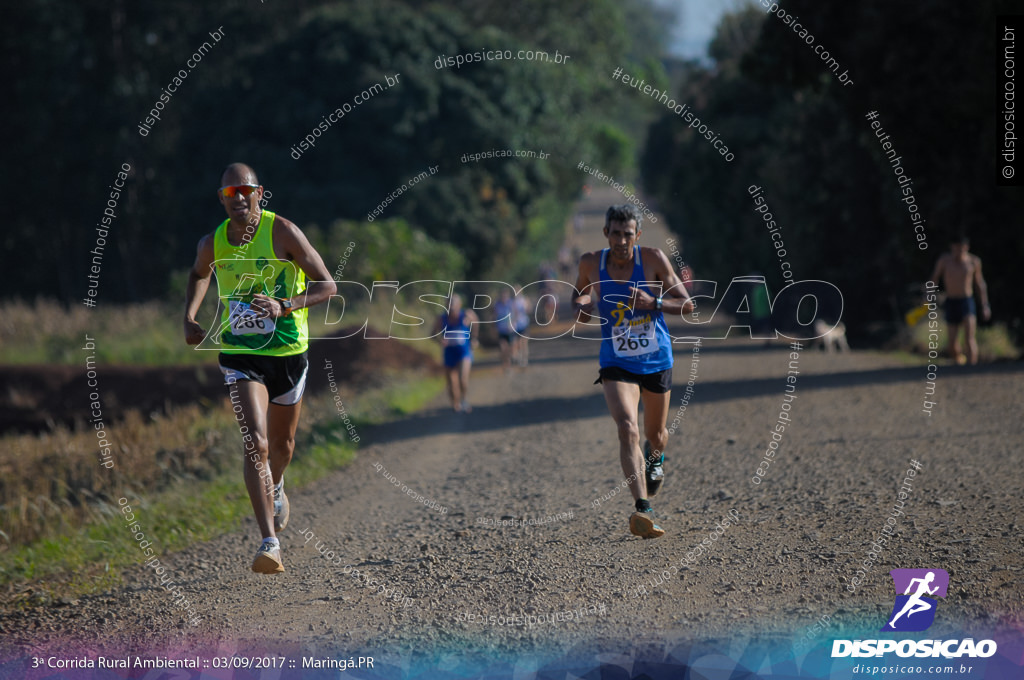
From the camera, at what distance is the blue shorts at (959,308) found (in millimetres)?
14602

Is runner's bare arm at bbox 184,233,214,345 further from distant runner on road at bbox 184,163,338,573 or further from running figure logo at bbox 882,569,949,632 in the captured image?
running figure logo at bbox 882,569,949,632

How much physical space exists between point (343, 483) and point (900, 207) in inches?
472

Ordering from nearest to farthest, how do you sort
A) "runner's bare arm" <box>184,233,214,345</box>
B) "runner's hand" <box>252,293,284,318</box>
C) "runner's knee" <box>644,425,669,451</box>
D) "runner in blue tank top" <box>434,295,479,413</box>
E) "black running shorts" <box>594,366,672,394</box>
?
1. "runner's hand" <box>252,293,284,318</box>
2. "runner's bare arm" <box>184,233,214,345</box>
3. "black running shorts" <box>594,366,672,394</box>
4. "runner's knee" <box>644,425,669,451</box>
5. "runner in blue tank top" <box>434,295,479,413</box>

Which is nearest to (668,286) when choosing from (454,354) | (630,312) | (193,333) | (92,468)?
(630,312)

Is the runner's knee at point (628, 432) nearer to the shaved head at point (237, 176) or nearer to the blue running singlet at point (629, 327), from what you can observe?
the blue running singlet at point (629, 327)

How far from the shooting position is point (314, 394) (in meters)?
19.6

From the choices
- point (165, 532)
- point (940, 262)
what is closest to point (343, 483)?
point (165, 532)

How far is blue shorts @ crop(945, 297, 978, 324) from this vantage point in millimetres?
14602

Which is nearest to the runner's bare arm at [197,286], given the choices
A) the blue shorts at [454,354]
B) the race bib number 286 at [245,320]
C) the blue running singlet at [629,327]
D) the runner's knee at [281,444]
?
the race bib number 286 at [245,320]

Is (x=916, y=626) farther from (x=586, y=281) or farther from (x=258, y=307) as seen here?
(x=258, y=307)

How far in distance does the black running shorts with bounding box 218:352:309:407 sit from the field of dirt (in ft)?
3.55

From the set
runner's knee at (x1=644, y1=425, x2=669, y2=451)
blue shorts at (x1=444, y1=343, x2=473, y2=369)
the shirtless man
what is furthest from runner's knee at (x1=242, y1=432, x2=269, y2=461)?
the shirtless man

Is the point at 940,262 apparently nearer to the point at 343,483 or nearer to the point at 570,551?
the point at 343,483

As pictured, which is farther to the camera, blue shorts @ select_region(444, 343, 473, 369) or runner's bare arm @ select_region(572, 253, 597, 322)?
blue shorts @ select_region(444, 343, 473, 369)
